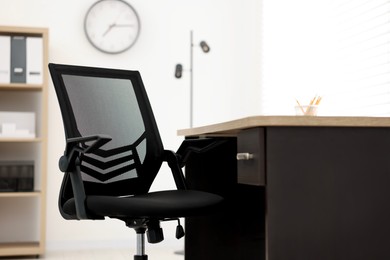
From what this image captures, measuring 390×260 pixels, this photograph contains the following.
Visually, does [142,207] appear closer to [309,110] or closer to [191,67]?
[309,110]

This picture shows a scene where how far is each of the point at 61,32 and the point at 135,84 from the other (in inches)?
78.4

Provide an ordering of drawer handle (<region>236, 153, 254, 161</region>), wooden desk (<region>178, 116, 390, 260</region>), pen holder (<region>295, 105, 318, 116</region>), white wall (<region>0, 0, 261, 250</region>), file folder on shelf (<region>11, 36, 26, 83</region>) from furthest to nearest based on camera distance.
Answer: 1. white wall (<region>0, 0, 261, 250</region>)
2. file folder on shelf (<region>11, 36, 26, 83</region>)
3. pen holder (<region>295, 105, 318, 116</region>)
4. drawer handle (<region>236, 153, 254, 161</region>)
5. wooden desk (<region>178, 116, 390, 260</region>)

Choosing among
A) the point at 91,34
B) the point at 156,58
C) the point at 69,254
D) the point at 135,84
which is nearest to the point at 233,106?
the point at 156,58

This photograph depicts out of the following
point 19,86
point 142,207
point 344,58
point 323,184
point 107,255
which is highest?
point 344,58

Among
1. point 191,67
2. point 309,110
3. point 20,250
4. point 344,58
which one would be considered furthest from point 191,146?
point 191,67

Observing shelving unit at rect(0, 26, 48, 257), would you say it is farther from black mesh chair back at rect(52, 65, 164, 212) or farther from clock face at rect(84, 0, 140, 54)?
black mesh chair back at rect(52, 65, 164, 212)

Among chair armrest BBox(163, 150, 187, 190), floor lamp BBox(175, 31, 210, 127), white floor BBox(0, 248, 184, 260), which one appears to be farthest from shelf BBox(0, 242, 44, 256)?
chair armrest BBox(163, 150, 187, 190)

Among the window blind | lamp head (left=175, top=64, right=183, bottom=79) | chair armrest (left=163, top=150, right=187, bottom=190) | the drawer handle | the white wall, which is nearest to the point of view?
the drawer handle

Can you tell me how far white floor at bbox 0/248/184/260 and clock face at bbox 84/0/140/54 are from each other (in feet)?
4.76

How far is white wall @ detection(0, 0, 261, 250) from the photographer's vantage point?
4383mm

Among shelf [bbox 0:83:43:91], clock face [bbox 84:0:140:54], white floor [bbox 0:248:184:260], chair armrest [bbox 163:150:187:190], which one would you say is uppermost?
clock face [bbox 84:0:140:54]

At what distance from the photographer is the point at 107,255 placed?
4.11 meters

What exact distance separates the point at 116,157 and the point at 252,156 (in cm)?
86

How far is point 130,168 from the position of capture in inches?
98.3
